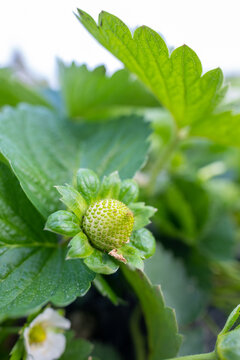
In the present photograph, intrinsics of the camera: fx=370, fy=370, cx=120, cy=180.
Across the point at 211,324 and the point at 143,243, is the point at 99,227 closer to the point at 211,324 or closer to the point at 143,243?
the point at 143,243

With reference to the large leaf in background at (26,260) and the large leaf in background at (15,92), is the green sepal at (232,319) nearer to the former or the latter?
the large leaf in background at (26,260)

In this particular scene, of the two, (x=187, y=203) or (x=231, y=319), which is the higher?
(x=231, y=319)

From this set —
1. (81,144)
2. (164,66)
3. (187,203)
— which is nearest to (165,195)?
(187,203)

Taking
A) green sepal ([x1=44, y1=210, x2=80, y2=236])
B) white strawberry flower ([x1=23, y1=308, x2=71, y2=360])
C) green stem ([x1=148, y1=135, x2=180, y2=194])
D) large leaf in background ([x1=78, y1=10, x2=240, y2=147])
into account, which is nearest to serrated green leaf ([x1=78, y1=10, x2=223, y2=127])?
large leaf in background ([x1=78, y1=10, x2=240, y2=147])

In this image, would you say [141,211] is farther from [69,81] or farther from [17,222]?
[69,81]

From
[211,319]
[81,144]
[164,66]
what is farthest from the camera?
[211,319]

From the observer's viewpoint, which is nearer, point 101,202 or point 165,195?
point 101,202
